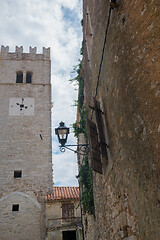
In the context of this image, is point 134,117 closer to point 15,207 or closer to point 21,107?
point 15,207

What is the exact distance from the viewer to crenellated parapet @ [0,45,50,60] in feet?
72.6

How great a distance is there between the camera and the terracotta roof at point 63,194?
53.0 feet

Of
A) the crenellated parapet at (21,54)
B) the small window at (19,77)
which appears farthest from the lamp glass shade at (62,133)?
Result: the crenellated parapet at (21,54)

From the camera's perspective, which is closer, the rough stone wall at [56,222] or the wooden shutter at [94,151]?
the wooden shutter at [94,151]

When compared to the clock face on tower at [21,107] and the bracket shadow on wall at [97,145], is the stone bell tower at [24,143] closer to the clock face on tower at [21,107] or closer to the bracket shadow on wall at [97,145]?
the clock face on tower at [21,107]

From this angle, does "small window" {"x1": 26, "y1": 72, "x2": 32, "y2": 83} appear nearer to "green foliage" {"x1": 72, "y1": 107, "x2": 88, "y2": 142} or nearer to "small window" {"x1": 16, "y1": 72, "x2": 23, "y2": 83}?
"small window" {"x1": 16, "y1": 72, "x2": 23, "y2": 83}

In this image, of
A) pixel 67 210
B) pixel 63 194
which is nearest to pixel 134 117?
pixel 67 210

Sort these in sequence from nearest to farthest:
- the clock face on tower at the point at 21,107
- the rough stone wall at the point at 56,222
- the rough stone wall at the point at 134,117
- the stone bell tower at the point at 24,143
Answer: the rough stone wall at the point at 134,117
the rough stone wall at the point at 56,222
the stone bell tower at the point at 24,143
the clock face on tower at the point at 21,107

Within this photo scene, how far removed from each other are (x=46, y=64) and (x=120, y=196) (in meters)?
20.4

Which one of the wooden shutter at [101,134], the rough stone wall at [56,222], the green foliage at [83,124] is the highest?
the green foliage at [83,124]

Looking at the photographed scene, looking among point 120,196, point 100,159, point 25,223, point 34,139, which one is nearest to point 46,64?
point 34,139

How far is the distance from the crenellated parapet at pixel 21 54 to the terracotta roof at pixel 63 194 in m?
12.1

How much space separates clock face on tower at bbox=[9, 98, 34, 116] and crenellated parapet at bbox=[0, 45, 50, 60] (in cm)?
489

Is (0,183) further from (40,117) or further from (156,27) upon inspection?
(156,27)
